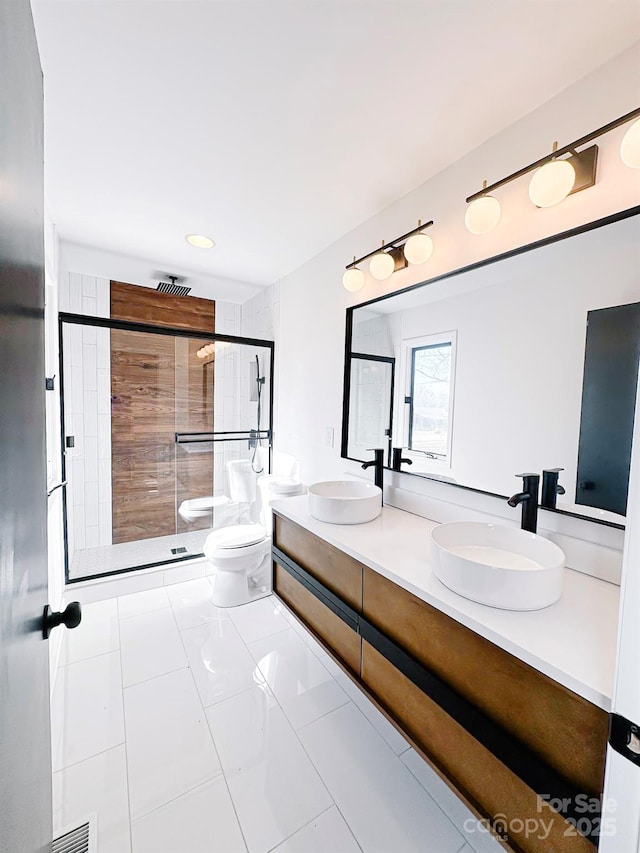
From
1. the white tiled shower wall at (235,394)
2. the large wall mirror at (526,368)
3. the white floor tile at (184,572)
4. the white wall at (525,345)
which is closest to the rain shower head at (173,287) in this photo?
the white tiled shower wall at (235,394)

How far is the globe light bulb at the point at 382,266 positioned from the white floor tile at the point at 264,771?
7.01 ft

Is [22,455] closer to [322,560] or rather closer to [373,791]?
[322,560]

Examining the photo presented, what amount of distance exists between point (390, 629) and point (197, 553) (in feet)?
7.11

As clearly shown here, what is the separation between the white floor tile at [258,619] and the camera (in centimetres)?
215

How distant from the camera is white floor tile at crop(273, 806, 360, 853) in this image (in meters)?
1.12

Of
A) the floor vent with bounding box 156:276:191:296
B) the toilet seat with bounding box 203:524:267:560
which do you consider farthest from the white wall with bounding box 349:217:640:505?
the floor vent with bounding box 156:276:191:296

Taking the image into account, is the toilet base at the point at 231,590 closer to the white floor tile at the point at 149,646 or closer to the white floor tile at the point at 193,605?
the white floor tile at the point at 193,605

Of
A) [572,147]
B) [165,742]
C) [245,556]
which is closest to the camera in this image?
[572,147]

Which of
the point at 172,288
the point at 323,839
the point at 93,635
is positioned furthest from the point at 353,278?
the point at 93,635

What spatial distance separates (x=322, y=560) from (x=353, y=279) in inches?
58.4

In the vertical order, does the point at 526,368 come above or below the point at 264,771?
above

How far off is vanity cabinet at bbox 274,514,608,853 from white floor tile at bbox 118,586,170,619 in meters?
1.59

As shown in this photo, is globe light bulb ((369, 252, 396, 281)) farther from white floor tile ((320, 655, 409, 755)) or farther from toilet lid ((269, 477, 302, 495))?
white floor tile ((320, 655, 409, 755))

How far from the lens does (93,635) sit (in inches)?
83.3
